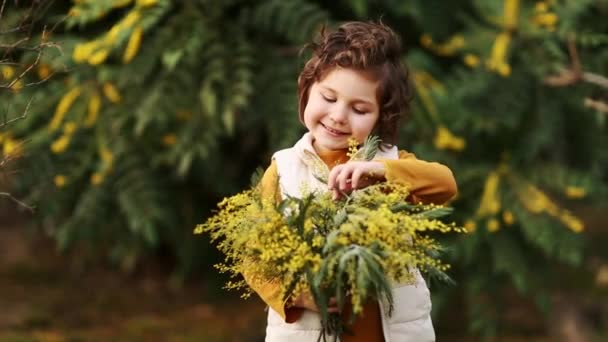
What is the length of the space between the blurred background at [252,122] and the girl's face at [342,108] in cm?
188

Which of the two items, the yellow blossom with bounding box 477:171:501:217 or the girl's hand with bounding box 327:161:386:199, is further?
the yellow blossom with bounding box 477:171:501:217

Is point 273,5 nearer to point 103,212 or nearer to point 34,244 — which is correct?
point 103,212

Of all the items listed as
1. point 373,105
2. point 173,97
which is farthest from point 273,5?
point 373,105

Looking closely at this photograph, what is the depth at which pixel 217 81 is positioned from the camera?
483cm

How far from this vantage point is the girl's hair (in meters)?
2.56

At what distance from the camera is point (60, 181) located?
486 centimetres

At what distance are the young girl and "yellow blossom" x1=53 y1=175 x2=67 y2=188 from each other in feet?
8.09

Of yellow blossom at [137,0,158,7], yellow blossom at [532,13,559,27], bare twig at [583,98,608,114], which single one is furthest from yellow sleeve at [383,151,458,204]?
yellow blossom at [532,13,559,27]

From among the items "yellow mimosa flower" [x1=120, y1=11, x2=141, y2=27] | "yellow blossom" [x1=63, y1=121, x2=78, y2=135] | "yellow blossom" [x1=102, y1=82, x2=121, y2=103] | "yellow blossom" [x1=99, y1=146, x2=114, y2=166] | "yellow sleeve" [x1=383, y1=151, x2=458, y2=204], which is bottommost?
A: "yellow blossom" [x1=99, y1=146, x2=114, y2=166]

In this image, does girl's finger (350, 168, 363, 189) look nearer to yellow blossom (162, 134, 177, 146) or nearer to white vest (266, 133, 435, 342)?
white vest (266, 133, 435, 342)

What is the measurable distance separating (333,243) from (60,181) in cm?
284

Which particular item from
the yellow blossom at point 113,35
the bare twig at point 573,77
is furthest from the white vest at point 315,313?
the bare twig at point 573,77

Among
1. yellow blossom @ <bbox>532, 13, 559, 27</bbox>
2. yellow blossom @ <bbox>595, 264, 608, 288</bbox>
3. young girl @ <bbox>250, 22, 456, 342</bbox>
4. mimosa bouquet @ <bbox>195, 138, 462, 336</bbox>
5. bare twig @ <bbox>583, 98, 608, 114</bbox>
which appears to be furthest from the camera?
yellow blossom @ <bbox>595, 264, 608, 288</bbox>

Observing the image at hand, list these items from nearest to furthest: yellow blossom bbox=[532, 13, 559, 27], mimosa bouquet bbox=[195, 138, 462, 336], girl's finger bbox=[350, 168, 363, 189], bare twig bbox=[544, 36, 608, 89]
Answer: mimosa bouquet bbox=[195, 138, 462, 336] < girl's finger bbox=[350, 168, 363, 189] < bare twig bbox=[544, 36, 608, 89] < yellow blossom bbox=[532, 13, 559, 27]
